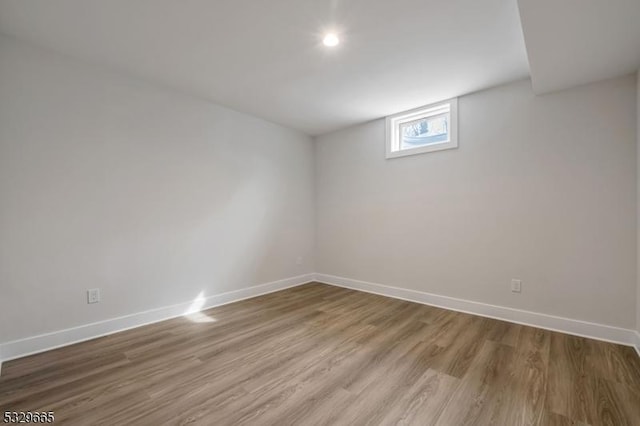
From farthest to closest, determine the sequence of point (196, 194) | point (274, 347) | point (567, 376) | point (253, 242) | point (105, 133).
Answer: point (253, 242), point (196, 194), point (105, 133), point (274, 347), point (567, 376)

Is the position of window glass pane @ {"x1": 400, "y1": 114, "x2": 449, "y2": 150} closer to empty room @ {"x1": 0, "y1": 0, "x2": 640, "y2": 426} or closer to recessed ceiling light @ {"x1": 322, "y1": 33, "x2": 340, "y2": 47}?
empty room @ {"x1": 0, "y1": 0, "x2": 640, "y2": 426}

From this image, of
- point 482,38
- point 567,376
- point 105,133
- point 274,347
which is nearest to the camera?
point 567,376

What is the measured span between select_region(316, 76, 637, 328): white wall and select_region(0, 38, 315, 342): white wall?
1866mm

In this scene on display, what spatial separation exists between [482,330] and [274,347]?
6.30 feet

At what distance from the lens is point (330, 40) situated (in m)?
2.12

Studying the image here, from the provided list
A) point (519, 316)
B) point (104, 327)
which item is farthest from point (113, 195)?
point (519, 316)

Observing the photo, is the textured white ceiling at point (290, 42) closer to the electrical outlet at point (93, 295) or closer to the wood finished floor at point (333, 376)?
the electrical outlet at point (93, 295)

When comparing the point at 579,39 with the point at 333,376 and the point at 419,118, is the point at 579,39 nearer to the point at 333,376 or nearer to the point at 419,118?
the point at 419,118

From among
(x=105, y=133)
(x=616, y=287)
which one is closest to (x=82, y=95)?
(x=105, y=133)

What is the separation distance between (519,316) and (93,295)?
4.02 m

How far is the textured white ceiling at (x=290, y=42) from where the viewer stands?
181 centimetres

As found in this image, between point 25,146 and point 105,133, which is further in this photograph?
point 105,133

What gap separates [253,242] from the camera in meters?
3.75

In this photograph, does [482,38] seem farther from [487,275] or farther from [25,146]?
[25,146]
